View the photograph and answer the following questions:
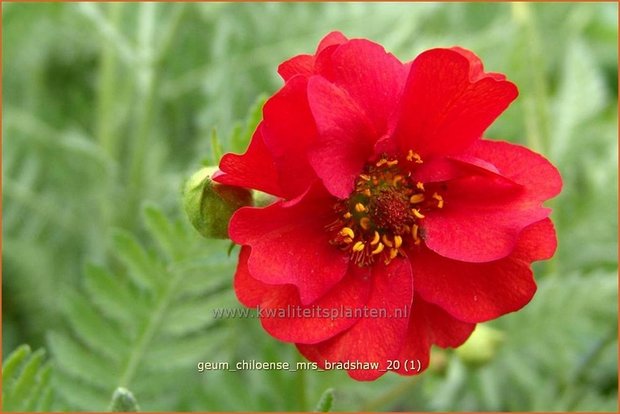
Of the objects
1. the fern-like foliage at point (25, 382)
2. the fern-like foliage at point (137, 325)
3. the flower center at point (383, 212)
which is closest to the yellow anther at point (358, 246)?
the flower center at point (383, 212)

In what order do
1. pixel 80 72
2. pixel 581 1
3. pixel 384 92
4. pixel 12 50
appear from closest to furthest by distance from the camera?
pixel 384 92, pixel 12 50, pixel 581 1, pixel 80 72

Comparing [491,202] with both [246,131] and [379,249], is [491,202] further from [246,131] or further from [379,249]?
[246,131]

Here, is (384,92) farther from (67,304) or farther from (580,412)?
(580,412)

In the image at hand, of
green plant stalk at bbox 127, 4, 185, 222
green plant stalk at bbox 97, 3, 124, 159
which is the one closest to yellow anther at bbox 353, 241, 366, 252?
green plant stalk at bbox 127, 4, 185, 222

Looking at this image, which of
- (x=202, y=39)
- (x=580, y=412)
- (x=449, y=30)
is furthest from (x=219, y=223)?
(x=449, y=30)

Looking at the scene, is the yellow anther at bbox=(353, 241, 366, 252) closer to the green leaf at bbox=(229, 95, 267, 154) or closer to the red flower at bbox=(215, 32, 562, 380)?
the red flower at bbox=(215, 32, 562, 380)

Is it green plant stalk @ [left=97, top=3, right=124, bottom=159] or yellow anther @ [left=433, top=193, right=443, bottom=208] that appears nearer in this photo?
yellow anther @ [left=433, top=193, right=443, bottom=208]

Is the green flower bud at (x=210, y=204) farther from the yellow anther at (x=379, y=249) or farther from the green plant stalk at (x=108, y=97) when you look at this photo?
the green plant stalk at (x=108, y=97)
